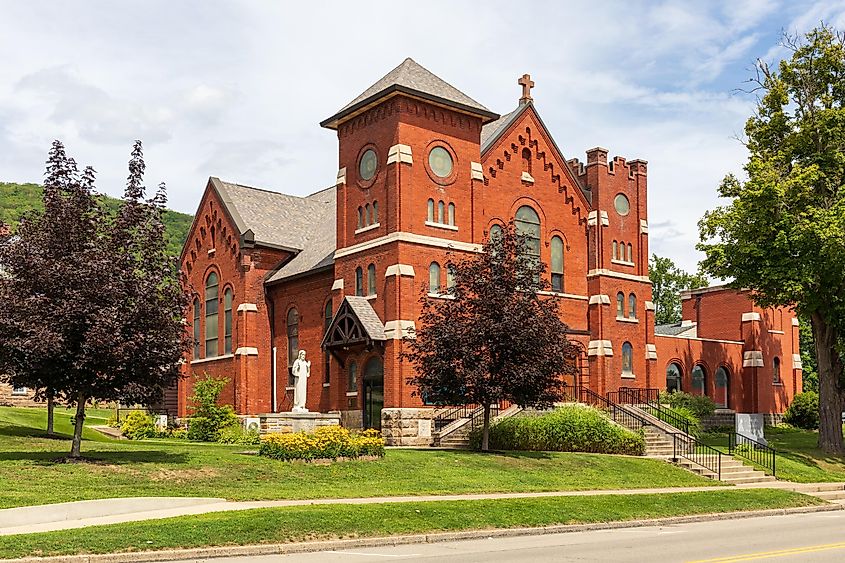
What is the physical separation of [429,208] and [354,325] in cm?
555

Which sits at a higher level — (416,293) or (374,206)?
(374,206)

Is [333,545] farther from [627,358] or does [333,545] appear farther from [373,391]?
[627,358]

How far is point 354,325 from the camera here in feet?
126

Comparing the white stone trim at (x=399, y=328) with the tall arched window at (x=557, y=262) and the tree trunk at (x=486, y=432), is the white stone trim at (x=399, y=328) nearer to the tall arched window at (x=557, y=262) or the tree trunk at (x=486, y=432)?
the tree trunk at (x=486, y=432)

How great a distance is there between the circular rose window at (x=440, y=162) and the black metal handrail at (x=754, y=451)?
49.2 ft

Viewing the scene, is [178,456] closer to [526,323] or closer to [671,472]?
[526,323]

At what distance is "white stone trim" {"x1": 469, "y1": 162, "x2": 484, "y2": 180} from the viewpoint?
40188 mm

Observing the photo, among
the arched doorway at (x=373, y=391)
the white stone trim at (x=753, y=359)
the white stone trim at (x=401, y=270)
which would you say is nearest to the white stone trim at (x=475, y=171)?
the white stone trim at (x=401, y=270)

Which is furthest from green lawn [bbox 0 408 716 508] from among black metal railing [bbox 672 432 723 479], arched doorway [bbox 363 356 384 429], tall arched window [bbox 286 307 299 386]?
tall arched window [bbox 286 307 299 386]

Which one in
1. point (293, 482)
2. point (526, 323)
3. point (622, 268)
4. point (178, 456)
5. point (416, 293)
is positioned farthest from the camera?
point (622, 268)

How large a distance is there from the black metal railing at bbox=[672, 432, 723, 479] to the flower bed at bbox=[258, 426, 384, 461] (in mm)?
11002

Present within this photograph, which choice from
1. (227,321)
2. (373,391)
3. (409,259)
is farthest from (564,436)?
(227,321)

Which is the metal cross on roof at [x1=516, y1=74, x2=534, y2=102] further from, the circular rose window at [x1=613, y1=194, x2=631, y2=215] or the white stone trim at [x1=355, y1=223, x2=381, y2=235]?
the white stone trim at [x1=355, y1=223, x2=381, y2=235]

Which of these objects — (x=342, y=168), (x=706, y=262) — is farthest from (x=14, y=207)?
(x=706, y=262)
